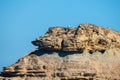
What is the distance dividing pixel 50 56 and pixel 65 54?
10.0 feet

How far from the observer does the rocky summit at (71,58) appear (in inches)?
4067

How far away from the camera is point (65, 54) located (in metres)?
106

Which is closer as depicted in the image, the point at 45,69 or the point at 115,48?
the point at 45,69

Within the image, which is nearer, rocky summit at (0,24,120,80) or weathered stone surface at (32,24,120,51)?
rocky summit at (0,24,120,80)

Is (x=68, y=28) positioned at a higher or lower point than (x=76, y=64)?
higher

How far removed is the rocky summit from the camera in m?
103

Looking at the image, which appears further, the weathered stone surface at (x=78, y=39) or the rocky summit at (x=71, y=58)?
the weathered stone surface at (x=78, y=39)

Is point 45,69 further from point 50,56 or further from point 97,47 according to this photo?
point 97,47

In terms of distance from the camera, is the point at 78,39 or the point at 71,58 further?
the point at 78,39

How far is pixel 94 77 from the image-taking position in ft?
331

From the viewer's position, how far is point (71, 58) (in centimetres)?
10481

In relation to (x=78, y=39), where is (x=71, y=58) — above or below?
below

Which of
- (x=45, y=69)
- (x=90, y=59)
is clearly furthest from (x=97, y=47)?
(x=45, y=69)

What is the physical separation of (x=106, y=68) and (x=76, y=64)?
673 centimetres
